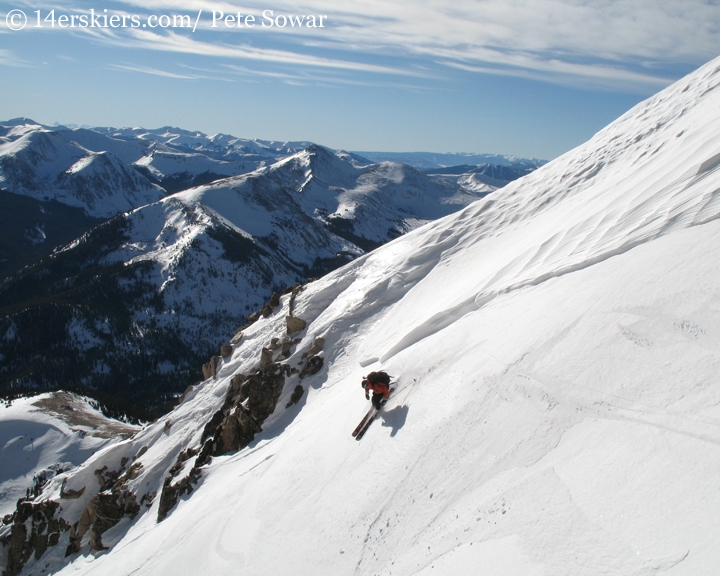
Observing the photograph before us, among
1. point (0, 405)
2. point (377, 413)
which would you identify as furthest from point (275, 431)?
point (0, 405)

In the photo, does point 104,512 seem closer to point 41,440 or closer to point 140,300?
point 41,440

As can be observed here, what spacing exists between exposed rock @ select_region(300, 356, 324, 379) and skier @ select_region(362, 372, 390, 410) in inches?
410

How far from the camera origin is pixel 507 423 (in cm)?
1022

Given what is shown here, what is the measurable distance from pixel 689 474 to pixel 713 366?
2.78 meters

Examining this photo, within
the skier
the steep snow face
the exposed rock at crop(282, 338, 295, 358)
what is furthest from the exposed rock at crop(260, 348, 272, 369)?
the steep snow face

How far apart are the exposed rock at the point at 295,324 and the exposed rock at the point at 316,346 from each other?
4078 millimetres

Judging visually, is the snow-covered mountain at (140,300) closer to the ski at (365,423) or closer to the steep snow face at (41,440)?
the steep snow face at (41,440)

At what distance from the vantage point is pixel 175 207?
18538 cm

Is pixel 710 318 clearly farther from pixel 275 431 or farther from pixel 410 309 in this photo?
pixel 275 431

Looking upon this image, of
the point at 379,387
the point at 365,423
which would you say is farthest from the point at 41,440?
the point at 379,387

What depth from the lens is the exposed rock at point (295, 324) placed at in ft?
98.2

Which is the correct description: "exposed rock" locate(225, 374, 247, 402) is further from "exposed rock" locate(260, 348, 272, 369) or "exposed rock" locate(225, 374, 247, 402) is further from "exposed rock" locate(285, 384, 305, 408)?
"exposed rock" locate(285, 384, 305, 408)

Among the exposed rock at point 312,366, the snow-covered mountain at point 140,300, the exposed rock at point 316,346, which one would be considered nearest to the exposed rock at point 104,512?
the exposed rock at point 312,366

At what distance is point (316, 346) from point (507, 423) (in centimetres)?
1678
